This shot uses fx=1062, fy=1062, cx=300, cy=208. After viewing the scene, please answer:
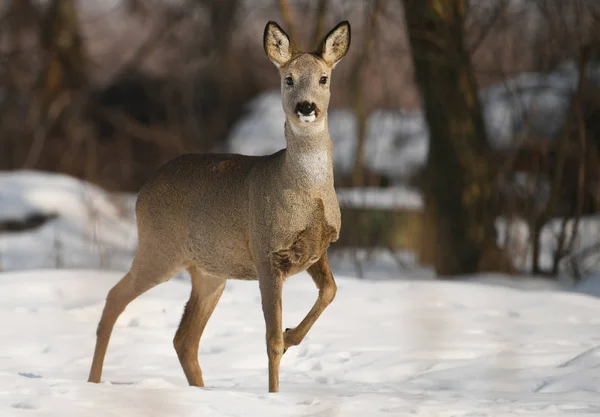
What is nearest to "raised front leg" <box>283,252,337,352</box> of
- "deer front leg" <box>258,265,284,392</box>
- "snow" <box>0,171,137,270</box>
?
"deer front leg" <box>258,265,284,392</box>

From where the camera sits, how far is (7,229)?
13.9 metres

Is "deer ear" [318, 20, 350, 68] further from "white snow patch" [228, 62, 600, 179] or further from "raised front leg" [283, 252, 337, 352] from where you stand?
"white snow patch" [228, 62, 600, 179]

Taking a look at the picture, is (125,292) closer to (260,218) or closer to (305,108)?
(260,218)

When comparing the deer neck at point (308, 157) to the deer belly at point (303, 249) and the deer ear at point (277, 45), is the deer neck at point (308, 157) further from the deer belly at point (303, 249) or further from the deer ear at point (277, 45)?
the deer ear at point (277, 45)

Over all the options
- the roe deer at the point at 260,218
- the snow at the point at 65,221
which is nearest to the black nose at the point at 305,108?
the roe deer at the point at 260,218

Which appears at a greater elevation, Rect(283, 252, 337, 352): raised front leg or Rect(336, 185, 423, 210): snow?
Rect(283, 252, 337, 352): raised front leg

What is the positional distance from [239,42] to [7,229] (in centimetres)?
701

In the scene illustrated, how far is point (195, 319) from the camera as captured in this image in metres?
6.04

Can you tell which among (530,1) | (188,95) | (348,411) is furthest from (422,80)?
(188,95)

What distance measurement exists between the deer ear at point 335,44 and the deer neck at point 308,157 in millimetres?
327

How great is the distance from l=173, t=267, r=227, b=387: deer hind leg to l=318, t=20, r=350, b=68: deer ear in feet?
4.80

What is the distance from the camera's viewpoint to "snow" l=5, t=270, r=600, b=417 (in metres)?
4.81

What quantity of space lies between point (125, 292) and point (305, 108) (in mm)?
1706

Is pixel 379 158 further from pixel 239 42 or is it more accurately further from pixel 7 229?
pixel 7 229
